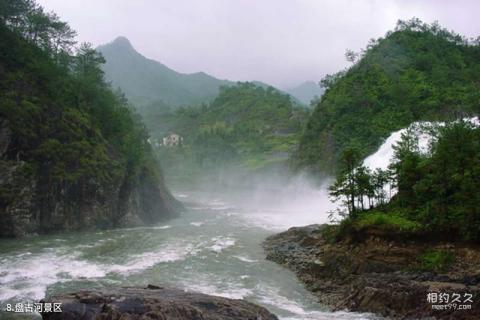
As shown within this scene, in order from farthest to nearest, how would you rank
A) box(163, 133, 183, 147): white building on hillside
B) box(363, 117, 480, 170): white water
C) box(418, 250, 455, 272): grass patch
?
box(163, 133, 183, 147): white building on hillside
box(363, 117, 480, 170): white water
box(418, 250, 455, 272): grass patch

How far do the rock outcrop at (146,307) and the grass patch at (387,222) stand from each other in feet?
35.9

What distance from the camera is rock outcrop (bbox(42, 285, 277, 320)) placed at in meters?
13.2

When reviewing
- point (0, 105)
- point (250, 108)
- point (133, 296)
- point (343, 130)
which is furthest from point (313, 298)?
point (250, 108)

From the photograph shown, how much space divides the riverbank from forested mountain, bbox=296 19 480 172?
25336mm

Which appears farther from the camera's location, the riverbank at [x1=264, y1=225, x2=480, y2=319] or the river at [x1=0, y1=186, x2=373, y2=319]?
the river at [x1=0, y1=186, x2=373, y2=319]

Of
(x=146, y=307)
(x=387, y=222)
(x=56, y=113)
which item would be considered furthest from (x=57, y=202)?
(x=387, y=222)

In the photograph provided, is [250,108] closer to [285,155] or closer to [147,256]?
[285,155]

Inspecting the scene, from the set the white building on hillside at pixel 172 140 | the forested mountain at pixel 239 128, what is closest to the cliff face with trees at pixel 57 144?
the forested mountain at pixel 239 128

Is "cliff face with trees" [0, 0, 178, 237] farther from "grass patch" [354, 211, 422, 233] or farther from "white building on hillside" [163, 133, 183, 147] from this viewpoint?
"white building on hillside" [163, 133, 183, 147]

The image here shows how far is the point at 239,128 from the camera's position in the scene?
114 meters

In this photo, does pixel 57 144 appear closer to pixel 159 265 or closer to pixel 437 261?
pixel 159 265

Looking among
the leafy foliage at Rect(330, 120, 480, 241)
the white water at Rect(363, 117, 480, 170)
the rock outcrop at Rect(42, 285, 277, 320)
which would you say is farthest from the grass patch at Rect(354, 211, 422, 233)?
the white water at Rect(363, 117, 480, 170)

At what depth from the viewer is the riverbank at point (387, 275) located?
56.0ft

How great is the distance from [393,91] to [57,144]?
42.6 m
